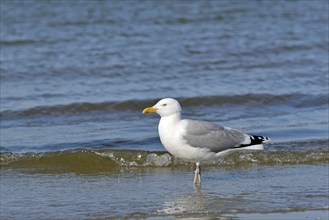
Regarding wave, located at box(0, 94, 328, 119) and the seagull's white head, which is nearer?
the seagull's white head

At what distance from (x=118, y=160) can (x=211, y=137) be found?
1.37 m

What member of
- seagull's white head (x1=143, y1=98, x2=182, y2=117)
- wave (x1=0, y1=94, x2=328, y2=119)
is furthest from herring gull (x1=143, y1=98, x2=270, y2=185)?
wave (x1=0, y1=94, x2=328, y2=119)

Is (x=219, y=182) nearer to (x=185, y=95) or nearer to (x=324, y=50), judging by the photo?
(x=185, y=95)

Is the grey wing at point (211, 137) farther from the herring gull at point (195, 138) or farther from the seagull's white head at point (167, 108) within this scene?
the seagull's white head at point (167, 108)

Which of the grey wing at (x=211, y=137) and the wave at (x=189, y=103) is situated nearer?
the grey wing at (x=211, y=137)

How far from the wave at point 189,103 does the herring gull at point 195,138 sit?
3.86 meters

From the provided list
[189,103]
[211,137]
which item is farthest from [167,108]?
[189,103]

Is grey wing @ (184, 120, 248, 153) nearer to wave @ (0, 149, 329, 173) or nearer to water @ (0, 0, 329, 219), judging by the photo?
water @ (0, 0, 329, 219)

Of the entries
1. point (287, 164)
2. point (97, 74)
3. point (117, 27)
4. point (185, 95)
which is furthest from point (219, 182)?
point (117, 27)

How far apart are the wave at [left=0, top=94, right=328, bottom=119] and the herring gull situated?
3.86 m

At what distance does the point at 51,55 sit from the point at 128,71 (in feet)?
6.74

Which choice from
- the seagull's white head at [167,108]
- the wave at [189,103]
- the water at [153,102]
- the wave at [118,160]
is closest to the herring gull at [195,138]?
the seagull's white head at [167,108]

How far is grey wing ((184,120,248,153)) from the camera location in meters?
8.77

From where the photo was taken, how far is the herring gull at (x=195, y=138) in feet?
28.6
